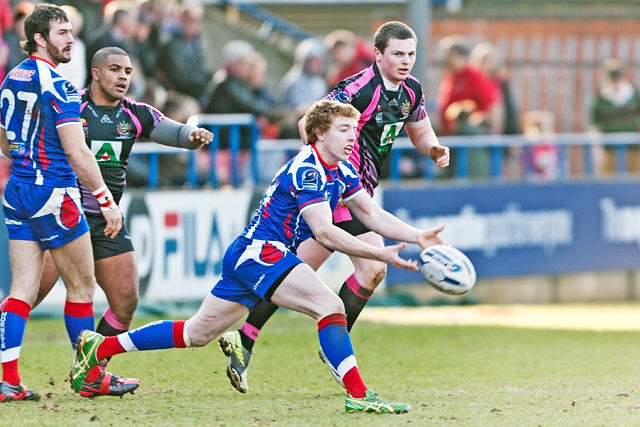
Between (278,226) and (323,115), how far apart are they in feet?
2.35

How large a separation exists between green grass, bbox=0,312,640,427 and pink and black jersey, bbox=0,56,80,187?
4.64ft

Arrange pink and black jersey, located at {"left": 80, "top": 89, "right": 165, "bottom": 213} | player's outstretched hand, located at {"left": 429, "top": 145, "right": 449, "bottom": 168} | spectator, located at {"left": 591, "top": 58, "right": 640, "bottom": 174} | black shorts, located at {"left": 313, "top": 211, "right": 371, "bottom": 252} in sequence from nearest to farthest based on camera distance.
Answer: pink and black jersey, located at {"left": 80, "top": 89, "right": 165, "bottom": 213} → player's outstretched hand, located at {"left": 429, "top": 145, "right": 449, "bottom": 168} → black shorts, located at {"left": 313, "top": 211, "right": 371, "bottom": 252} → spectator, located at {"left": 591, "top": 58, "right": 640, "bottom": 174}

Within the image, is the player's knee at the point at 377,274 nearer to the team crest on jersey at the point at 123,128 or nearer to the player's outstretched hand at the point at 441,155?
the player's outstretched hand at the point at 441,155

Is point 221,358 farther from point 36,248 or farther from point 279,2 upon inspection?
point 279,2

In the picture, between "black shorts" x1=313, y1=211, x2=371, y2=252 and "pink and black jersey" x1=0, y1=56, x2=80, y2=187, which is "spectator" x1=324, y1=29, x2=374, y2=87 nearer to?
"black shorts" x1=313, y1=211, x2=371, y2=252

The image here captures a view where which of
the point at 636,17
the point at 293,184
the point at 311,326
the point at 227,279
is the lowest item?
the point at 311,326

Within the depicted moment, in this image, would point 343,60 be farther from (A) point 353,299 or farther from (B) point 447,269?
(B) point 447,269

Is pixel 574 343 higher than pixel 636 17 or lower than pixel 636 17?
lower

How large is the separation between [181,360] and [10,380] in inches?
88.7

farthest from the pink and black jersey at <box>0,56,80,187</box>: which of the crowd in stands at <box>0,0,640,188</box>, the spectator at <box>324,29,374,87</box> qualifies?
the spectator at <box>324,29,374,87</box>

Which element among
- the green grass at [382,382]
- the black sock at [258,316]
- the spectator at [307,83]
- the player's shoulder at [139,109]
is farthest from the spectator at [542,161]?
the player's shoulder at [139,109]

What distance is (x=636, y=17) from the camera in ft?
68.8

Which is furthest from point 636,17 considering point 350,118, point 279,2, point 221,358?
point 350,118

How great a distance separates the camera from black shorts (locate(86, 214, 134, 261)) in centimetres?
800
